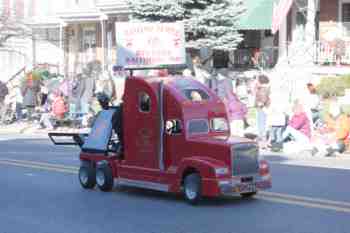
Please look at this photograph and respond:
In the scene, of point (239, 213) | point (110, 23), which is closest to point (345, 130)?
point (239, 213)

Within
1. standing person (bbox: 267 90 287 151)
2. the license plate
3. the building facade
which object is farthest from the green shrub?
the license plate

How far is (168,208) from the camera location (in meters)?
12.4

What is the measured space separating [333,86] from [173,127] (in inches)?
630

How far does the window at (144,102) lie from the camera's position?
13354 millimetres

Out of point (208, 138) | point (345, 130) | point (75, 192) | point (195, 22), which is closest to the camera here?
point (208, 138)

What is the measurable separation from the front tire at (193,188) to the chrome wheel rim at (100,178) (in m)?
2.24

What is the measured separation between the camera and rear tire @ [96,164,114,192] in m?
14.2

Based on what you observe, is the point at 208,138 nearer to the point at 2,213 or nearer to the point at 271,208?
the point at 271,208

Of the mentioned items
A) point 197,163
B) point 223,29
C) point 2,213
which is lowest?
point 2,213

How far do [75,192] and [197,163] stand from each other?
3064 mm

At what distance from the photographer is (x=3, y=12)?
4234 centimetres

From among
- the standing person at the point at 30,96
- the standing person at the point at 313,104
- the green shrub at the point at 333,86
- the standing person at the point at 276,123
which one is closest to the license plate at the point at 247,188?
the standing person at the point at 276,123

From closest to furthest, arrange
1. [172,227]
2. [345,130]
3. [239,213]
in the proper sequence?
1. [172,227]
2. [239,213]
3. [345,130]

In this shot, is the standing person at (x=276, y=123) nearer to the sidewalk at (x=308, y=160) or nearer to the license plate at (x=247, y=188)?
the sidewalk at (x=308, y=160)
